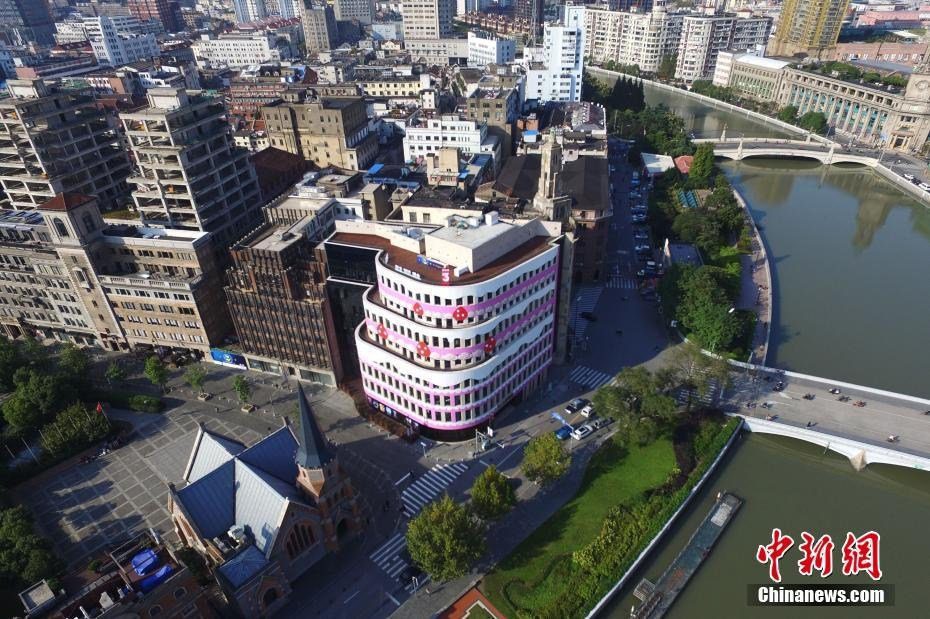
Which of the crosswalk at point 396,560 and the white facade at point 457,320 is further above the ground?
the white facade at point 457,320

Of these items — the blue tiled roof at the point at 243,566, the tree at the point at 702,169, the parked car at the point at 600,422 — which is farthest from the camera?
the tree at the point at 702,169

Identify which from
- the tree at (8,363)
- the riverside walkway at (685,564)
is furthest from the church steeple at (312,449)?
the tree at (8,363)

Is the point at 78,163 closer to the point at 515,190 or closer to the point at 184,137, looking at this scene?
the point at 184,137

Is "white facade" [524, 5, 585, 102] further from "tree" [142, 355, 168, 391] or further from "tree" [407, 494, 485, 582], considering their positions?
"tree" [407, 494, 485, 582]

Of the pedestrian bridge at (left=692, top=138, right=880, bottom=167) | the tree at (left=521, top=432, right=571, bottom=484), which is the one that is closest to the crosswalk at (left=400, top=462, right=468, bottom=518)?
the tree at (left=521, top=432, right=571, bottom=484)

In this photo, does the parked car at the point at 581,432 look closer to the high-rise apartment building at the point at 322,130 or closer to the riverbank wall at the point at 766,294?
the riverbank wall at the point at 766,294

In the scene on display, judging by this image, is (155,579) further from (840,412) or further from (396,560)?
(840,412)

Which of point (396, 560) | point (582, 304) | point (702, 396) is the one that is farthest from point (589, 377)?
point (396, 560)
